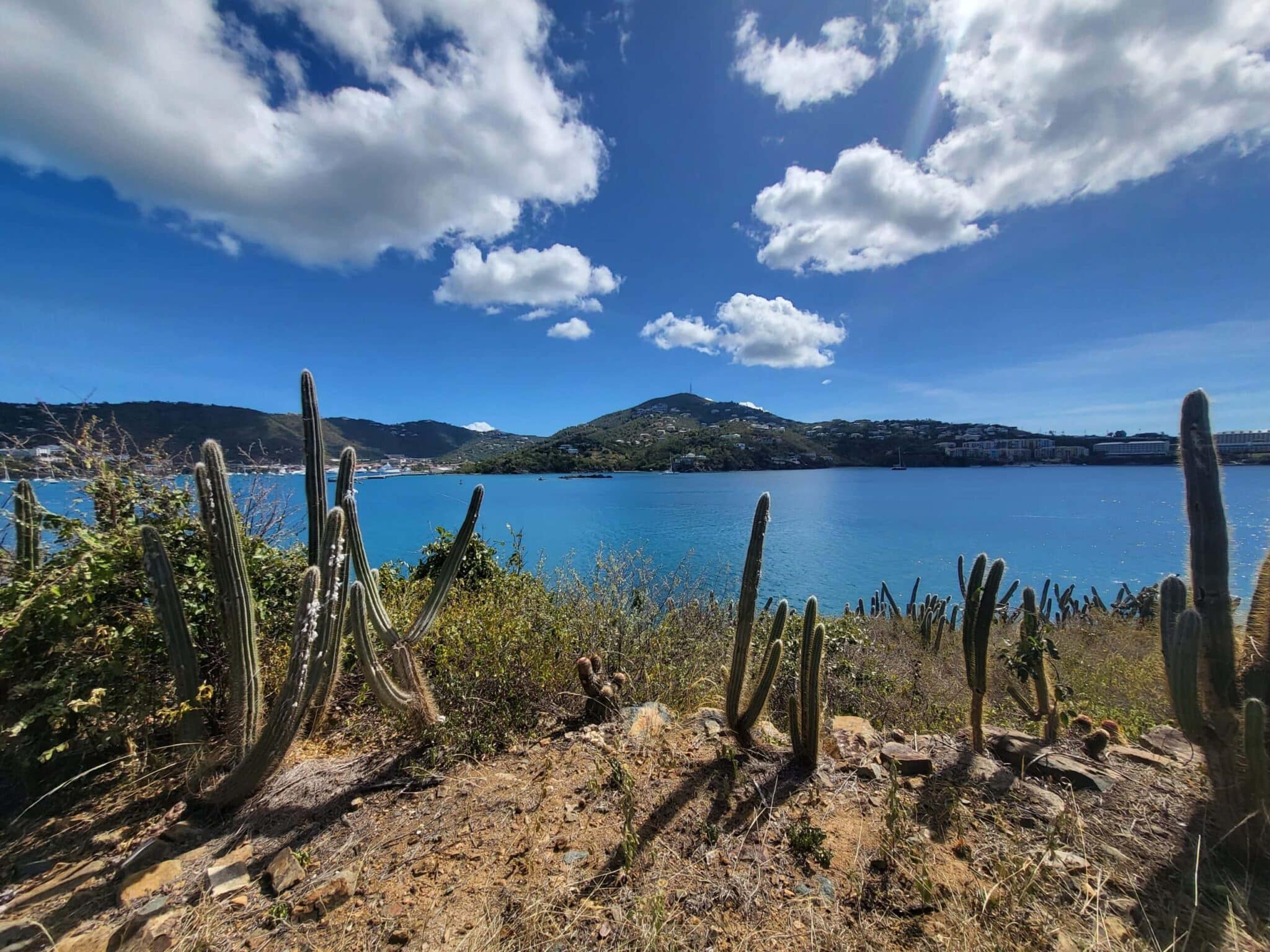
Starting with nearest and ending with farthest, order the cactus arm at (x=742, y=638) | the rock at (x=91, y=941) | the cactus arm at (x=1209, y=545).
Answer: the rock at (x=91, y=941) < the cactus arm at (x=1209, y=545) < the cactus arm at (x=742, y=638)

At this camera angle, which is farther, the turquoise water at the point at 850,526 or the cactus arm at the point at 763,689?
the turquoise water at the point at 850,526

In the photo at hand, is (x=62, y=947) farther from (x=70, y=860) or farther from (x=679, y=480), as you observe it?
(x=679, y=480)

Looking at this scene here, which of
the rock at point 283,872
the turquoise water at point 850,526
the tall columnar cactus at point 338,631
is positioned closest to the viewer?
the rock at point 283,872

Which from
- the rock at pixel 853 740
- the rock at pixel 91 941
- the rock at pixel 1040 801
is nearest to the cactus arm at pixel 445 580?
the rock at pixel 91 941

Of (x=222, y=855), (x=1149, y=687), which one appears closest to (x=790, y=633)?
(x=1149, y=687)

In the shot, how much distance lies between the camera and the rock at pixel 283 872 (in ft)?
8.48

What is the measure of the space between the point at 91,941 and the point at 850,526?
4434cm

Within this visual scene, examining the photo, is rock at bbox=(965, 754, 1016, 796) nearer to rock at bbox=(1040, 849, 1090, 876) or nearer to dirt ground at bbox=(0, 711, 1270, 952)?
dirt ground at bbox=(0, 711, 1270, 952)

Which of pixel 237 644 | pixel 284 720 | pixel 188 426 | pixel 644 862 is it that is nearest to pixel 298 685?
pixel 284 720

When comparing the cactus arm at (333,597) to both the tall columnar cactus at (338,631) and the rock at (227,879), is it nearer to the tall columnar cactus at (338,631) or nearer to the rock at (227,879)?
the tall columnar cactus at (338,631)

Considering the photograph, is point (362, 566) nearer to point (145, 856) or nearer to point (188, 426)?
point (145, 856)

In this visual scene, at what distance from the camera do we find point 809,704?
3.49 m

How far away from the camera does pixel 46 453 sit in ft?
12.1

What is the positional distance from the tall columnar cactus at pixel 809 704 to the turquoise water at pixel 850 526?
2563mm
